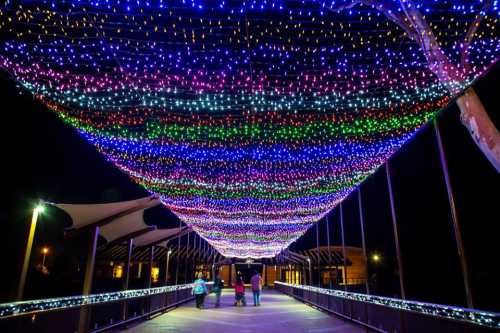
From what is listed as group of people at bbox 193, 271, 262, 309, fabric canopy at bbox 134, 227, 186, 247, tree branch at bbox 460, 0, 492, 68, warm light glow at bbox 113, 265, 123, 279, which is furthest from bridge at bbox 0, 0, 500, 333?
warm light glow at bbox 113, 265, 123, 279

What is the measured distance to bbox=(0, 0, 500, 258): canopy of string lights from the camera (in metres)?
3.95

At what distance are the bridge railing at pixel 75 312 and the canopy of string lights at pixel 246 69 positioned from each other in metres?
2.80

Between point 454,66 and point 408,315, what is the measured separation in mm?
3481

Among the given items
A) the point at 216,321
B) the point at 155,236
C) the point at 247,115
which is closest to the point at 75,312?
the point at 247,115

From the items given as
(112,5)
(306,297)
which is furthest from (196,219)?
(112,5)

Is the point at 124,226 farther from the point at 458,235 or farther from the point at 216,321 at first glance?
the point at 458,235

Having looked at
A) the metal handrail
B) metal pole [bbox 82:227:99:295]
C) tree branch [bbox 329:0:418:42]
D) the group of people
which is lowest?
the group of people

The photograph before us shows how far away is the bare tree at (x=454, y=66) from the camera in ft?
11.7

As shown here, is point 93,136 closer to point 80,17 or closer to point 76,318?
point 80,17

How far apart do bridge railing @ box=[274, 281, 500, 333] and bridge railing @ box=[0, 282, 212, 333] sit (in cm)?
484

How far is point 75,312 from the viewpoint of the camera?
193 inches

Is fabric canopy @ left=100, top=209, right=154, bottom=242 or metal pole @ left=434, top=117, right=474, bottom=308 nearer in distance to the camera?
metal pole @ left=434, top=117, right=474, bottom=308

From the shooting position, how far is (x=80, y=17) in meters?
4.02

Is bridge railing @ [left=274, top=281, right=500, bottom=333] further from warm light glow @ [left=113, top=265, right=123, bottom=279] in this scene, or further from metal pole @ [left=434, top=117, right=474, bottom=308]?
warm light glow @ [left=113, top=265, right=123, bottom=279]
